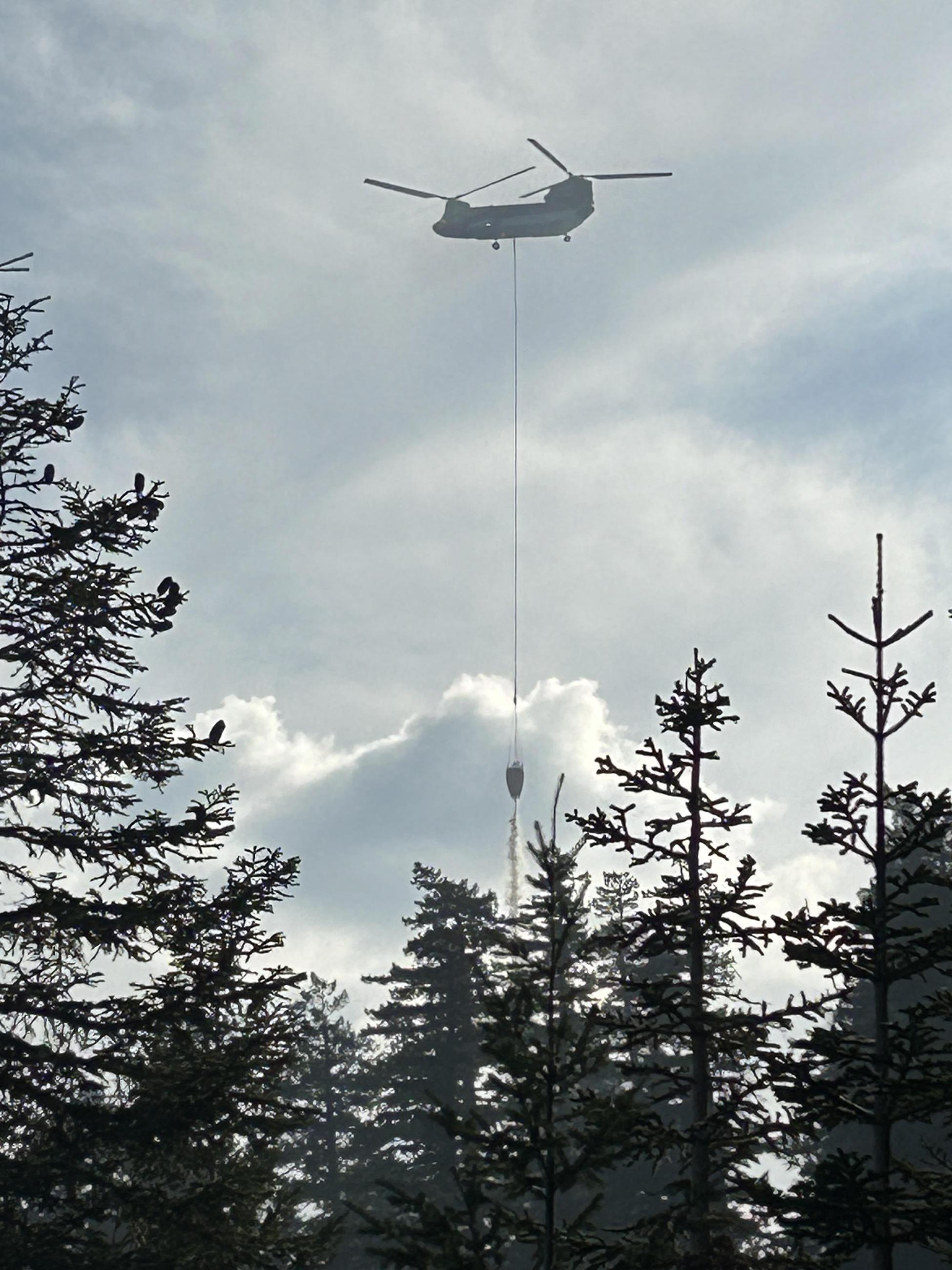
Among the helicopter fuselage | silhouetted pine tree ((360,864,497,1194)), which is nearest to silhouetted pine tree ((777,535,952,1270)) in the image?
silhouetted pine tree ((360,864,497,1194))

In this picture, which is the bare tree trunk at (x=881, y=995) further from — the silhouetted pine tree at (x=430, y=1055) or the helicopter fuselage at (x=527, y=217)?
the helicopter fuselage at (x=527, y=217)

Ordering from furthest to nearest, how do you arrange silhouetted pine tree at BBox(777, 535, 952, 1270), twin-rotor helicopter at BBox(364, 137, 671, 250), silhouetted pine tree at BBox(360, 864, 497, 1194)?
twin-rotor helicopter at BBox(364, 137, 671, 250)
silhouetted pine tree at BBox(360, 864, 497, 1194)
silhouetted pine tree at BBox(777, 535, 952, 1270)

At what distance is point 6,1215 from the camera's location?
53.5ft

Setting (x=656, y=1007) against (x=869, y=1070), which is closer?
(x=869, y=1070)

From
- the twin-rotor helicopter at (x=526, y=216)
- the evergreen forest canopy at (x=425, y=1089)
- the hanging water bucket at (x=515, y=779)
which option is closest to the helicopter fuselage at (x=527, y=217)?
the twin-rotor helicopter at (x=526, y=216)

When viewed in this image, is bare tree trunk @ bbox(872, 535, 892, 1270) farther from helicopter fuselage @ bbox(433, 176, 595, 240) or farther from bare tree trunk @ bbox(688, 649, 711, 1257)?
helicopter fuselage @ bbox(433, 176, 595, 240)

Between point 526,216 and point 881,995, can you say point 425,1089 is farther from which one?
point 526,216

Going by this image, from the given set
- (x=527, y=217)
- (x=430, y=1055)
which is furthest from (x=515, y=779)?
(x=527, y=217)

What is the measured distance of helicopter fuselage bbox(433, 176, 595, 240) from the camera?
8562cm

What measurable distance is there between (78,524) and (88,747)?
317cm

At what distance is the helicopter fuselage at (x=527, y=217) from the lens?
3371 inches

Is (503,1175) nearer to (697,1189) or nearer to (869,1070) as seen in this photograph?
(697,1189)

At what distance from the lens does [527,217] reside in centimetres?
8612

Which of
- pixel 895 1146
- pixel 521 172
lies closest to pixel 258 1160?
pixel 895 1146
